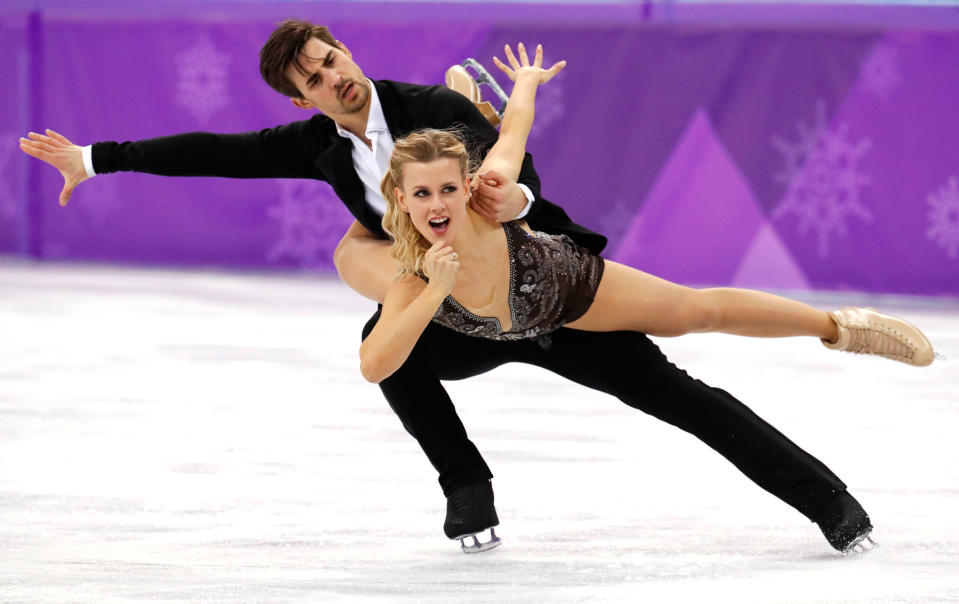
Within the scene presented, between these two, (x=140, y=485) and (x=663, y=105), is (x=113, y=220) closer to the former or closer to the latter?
(x=663, y=105)

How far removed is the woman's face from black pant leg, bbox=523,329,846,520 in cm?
38

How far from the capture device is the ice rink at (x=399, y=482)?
2170 mm

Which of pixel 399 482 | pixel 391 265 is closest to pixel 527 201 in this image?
pixel 391 265

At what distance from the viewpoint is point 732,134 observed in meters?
6.63

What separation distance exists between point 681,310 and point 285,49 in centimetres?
97

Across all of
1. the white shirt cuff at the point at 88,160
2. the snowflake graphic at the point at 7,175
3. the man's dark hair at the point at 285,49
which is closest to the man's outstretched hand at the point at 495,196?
the man's dark hair at the point at 285,49

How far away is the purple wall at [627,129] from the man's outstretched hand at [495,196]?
174 inches

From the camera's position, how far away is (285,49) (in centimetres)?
246

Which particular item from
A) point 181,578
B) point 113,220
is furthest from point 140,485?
point 113,220

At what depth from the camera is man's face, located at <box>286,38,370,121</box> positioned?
97.0 inches

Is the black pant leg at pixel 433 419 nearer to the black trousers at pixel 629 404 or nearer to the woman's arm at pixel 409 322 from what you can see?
the black trousers at pixel 629 404

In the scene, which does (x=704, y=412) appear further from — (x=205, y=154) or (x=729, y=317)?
(x=205, y=154)

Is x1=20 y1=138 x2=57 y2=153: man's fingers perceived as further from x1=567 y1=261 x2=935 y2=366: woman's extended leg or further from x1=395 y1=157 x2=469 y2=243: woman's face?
x1=567 y1=261 x2=935 y2=366: woman's extended leg

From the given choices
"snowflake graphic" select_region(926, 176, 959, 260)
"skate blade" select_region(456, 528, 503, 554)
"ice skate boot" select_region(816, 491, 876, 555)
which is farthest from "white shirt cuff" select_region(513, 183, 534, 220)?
"snowflake graphic" select_region(926, 176, 959, 260)
